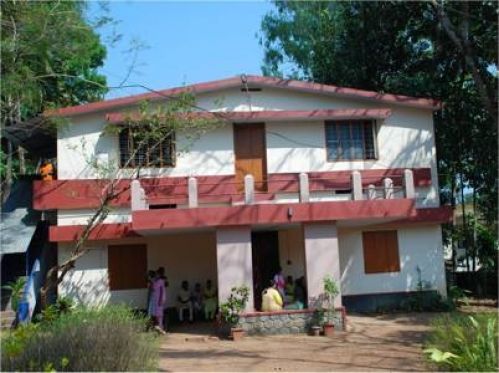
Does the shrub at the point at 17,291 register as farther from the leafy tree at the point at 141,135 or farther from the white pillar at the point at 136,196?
the white pillar at the point at 136,196

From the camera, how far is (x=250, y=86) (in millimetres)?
16422

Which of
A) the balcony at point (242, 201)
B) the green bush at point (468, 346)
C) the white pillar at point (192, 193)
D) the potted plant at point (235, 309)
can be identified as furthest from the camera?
the white pillar at point (192, 193)

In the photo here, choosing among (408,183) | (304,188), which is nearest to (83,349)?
(304,188)

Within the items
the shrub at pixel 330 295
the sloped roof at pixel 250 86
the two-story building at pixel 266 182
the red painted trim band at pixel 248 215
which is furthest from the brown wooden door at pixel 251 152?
the shrub at pixel 330 295

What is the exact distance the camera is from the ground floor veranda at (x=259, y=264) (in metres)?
15.8

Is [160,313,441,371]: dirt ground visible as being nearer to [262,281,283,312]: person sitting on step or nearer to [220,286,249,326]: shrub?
[220,286,249,326]: shrub

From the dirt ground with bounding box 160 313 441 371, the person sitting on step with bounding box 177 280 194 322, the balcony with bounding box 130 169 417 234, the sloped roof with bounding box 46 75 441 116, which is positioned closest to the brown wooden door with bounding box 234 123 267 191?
the sloped roof with bounding box 46 75 441 116

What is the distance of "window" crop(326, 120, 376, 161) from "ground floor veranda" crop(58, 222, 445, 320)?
1896 millimetres

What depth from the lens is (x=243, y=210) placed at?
44.0ft

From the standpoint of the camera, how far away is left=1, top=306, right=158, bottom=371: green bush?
288 inches

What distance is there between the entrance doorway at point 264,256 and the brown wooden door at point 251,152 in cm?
143

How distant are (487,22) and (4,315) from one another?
1441cm

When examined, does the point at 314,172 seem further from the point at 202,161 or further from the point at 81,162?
the point at 81,162

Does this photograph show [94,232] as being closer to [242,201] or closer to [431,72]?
[242,201]
